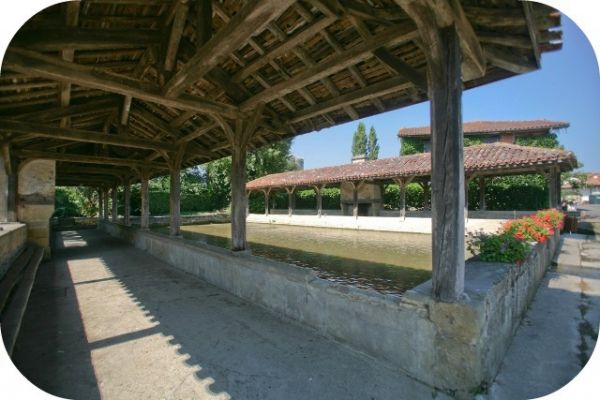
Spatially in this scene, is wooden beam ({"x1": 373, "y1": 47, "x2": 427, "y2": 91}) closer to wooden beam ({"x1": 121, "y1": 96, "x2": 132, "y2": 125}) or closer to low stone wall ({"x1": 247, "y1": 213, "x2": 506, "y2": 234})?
wooden beam ({"x1": 121, "y1": 96, "x2": 132, "y2": 125})

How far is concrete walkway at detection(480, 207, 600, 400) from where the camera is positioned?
2443 millimetres

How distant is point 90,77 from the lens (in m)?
3.26

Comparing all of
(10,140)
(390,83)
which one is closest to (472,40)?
(390,83)

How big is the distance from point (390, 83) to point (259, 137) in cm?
336

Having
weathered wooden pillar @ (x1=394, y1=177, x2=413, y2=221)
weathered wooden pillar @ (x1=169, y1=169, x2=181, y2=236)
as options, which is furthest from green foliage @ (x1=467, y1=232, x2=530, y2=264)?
weathered wooden pillar @ (x1=394, y1=177, x2=413, y2=221)

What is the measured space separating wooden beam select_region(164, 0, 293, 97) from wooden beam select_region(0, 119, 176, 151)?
3.85 meters

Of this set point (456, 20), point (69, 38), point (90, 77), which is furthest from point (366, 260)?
point (69, 38)

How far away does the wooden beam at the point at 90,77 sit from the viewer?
273 cm

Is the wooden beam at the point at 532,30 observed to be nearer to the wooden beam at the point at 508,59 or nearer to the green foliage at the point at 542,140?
the wooden beam at the point at 508,59

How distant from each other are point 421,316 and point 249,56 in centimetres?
380

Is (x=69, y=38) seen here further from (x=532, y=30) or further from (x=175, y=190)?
(x=175, y=190)

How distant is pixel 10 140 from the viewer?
20.3 ft

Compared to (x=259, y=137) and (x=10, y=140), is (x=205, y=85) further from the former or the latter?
(x=10, y=140)

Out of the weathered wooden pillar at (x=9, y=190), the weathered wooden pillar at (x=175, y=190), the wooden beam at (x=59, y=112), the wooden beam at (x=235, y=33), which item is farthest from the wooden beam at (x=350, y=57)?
the weathered wooden pillar at (x=9, y=190)
